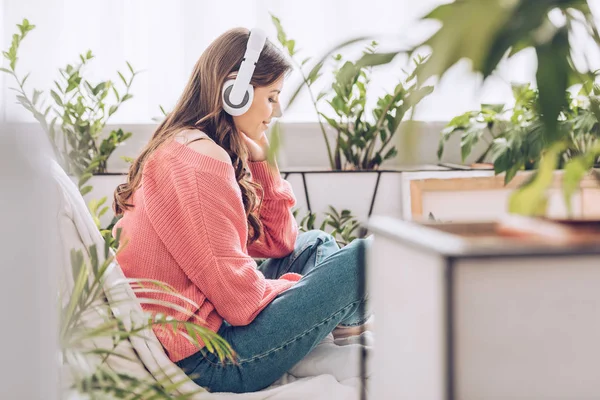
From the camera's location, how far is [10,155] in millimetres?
547

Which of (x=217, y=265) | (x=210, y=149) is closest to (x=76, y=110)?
(x=210, y=149)

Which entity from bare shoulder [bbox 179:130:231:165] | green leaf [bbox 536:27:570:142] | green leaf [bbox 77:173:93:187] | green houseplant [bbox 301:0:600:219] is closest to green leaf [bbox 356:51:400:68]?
green houseplant [bbox 301:0:600:219]

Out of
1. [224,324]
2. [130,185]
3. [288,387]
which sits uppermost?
[130,185]

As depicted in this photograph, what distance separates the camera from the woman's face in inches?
65.6

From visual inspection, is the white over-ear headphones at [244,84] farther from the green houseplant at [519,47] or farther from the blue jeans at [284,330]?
the green houseplant at [519,47]

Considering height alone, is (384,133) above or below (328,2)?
below

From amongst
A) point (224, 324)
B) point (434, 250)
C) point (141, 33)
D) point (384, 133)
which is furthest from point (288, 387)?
point (141, 33)

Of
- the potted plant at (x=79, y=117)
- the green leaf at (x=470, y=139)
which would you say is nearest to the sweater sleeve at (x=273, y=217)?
the potted plant at (x=79, y=117)

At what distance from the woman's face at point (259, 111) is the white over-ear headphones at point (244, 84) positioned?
61 millimetres

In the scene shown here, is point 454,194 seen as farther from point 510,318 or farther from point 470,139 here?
point 510,318

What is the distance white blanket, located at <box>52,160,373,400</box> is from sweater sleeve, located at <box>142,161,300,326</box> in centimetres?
14

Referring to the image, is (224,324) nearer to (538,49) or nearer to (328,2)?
(538,49)

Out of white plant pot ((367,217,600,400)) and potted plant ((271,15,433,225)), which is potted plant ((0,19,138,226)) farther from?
white plant pot ((367,217,600,400))

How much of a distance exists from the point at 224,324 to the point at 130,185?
38 cm
